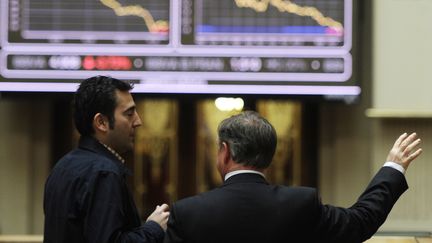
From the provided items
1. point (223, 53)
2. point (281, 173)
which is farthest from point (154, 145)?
point (223, 53)

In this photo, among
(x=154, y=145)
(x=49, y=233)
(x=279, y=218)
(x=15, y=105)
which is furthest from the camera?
(x=154, y=145)

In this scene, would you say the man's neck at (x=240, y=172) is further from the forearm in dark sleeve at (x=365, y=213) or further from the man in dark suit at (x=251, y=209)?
the forearm in dark sleeve at (x=365, y=213)

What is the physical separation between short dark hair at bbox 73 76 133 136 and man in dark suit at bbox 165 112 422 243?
0.63m

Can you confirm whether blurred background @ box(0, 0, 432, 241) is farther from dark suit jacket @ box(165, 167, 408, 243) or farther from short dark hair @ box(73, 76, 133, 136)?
dark suit jacket @ box(165, 167, 408, 243)

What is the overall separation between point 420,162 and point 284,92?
116cm

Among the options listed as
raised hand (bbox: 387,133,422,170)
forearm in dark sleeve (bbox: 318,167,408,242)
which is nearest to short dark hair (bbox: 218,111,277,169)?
forearm in dark sleeve (bbox: 318,167,408,242)

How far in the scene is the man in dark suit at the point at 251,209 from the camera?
2705 millimetres

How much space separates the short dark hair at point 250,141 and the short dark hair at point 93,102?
66 centimetres

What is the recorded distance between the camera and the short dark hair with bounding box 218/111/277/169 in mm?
2758

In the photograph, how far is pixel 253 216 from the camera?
2.71 meters

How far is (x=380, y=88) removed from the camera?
6.02 metres

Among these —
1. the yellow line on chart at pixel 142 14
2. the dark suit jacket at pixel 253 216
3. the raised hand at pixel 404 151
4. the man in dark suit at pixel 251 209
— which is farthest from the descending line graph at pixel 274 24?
the dark suit jacket at pixel 253 216

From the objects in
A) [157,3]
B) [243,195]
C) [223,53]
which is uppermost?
[157,3]

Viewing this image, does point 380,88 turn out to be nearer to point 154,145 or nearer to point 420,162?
point 420,162
